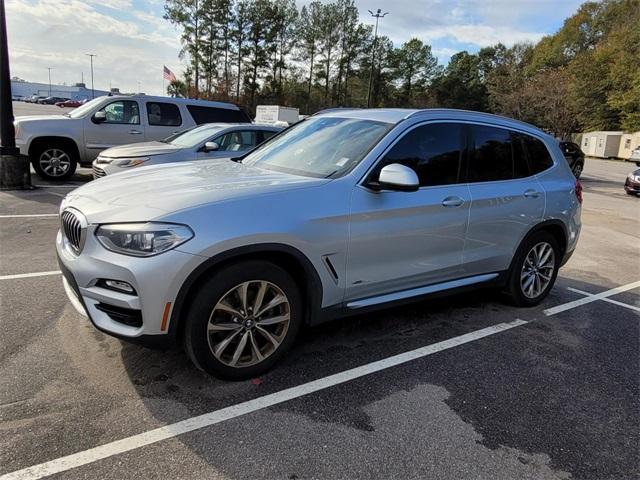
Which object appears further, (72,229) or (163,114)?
(163,114)

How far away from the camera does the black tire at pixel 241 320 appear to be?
9.71 feet

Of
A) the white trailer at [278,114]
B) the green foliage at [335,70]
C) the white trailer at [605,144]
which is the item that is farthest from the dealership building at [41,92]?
the white trailer at [605,144]

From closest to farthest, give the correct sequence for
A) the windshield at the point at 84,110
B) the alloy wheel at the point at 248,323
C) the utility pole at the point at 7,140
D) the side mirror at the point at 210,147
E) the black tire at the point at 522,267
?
1. the alloy wheel at the point at 248,323
2. the black tire at the point at 522,267
3. the side mirror at the point at 210,147
4. the utility pole at the point at 7,140
5. the windshield at the point at 84,110

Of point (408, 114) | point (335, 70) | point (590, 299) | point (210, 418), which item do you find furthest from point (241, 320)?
point (335, 70)

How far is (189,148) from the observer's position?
861 centimetres

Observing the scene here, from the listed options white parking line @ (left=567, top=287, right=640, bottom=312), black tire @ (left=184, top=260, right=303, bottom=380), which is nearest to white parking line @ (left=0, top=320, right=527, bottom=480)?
black tire @ (left=184, top=260, right=303, bottom=380)

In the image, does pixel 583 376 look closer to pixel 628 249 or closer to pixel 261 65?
pixel 628 249

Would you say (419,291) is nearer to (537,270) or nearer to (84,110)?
(537,270)

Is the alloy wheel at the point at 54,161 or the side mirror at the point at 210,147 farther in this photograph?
the alloy wheel at the point at 54,161

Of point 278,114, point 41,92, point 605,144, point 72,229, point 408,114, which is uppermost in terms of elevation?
point 41,92

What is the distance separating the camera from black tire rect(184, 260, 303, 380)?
2.96 m

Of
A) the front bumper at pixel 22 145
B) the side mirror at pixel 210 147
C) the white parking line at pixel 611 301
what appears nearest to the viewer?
the white parking line at pixel 611 301

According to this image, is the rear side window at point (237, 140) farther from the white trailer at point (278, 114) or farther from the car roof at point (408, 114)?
the white trailer at point (278, 114)

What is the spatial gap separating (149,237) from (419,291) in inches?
84.6
